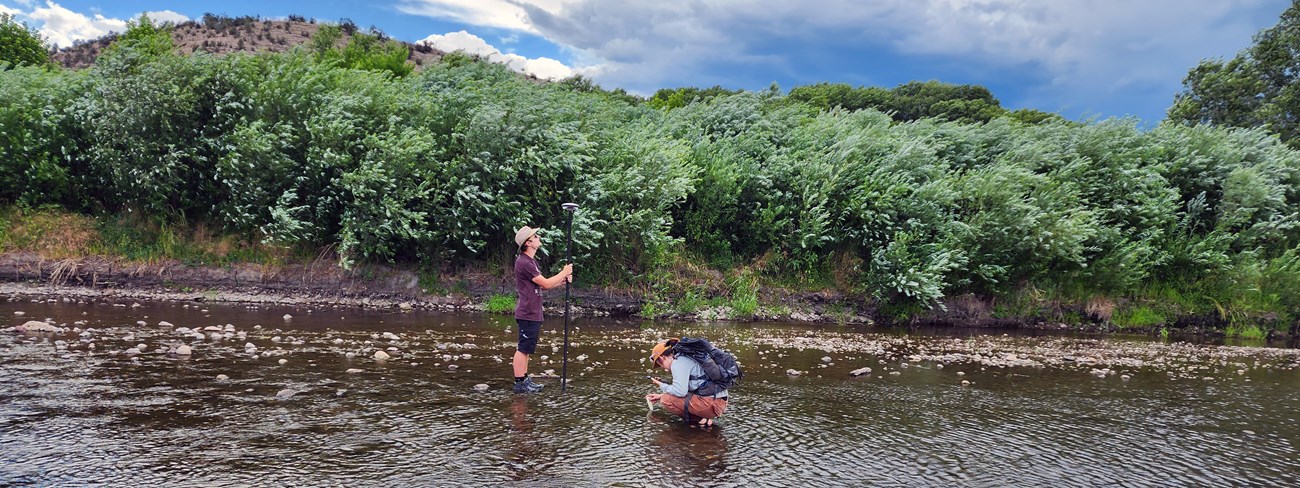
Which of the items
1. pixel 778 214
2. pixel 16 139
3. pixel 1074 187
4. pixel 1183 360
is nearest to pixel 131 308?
pixel 16 139

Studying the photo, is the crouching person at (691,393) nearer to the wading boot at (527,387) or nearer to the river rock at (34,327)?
the wading boot at (527,387)

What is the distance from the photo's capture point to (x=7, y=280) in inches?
892

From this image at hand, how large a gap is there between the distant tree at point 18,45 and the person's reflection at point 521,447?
56.2m

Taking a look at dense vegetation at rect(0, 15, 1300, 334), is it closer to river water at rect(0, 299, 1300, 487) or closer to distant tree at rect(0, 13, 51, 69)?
river water at rect(0, 299, 1300, 487)

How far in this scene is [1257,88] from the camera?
41781mm

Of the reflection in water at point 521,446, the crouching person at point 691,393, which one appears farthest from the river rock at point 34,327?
the crouching person at point 691,393

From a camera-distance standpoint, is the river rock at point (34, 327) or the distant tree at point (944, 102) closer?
the river rock at point (34, 327)

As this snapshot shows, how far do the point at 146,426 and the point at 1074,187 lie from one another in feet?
95.1

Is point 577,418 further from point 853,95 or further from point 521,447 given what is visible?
point 853,95

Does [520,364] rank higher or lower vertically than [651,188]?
lower

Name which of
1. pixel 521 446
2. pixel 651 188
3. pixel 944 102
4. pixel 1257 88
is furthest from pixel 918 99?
pixel 521 446

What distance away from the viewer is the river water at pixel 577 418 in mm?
7340

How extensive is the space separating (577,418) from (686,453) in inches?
73.1

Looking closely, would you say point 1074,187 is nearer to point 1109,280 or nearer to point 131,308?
point 1109,280
